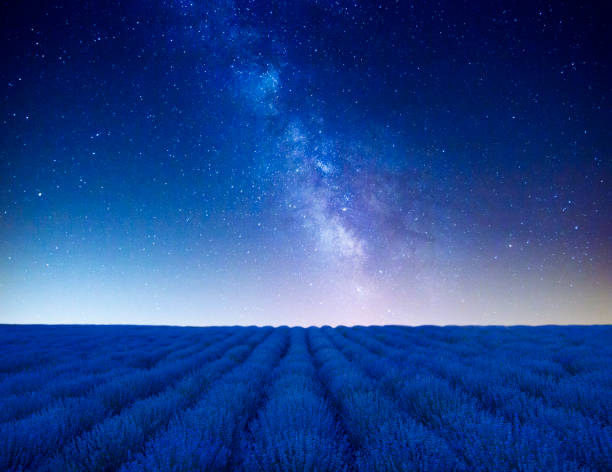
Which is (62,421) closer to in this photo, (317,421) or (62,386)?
(62,386)

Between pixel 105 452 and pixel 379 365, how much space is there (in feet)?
9.56

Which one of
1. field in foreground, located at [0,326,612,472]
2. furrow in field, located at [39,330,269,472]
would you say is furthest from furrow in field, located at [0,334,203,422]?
furrow in field, located at [39,330,269,472]

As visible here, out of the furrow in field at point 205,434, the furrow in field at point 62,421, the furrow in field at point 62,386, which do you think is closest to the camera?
the furrow in field at point 205,434

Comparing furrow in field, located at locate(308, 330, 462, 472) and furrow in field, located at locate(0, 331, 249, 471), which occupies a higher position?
furrow in field, located at locate(308, 330, 462, 472)

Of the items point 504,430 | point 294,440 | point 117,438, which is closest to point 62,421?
point 117,438

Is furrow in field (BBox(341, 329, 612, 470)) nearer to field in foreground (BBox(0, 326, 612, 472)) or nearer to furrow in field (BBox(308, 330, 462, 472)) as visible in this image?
field in foreground (BBox(0, 326, 612, 472))

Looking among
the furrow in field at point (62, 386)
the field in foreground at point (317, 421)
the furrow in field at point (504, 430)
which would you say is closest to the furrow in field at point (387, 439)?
the field in foreground at point (317, 421)

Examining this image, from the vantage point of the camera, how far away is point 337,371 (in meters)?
3.74

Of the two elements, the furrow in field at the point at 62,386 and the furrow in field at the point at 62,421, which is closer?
the furrow in field at the point at 62,421

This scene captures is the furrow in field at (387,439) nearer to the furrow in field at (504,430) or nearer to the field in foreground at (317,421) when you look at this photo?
the field in foreground at (317,421)

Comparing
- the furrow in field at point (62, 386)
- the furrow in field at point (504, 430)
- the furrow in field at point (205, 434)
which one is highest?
the furrow in field at point (504, 430)

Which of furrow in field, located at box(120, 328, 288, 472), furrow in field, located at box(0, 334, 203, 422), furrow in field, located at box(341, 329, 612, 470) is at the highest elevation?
furrow in field, located at box(341, 329, 612, 470)

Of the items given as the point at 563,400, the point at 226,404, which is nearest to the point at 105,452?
the point at 226,404

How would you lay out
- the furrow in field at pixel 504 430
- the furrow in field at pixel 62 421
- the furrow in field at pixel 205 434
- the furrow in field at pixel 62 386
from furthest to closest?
the furrow in field at pixel 62 386 < the furrow in field at pixel 62 421 < the furrow in field at pixel 205 434 < the furrow in field at pixel 504 430
